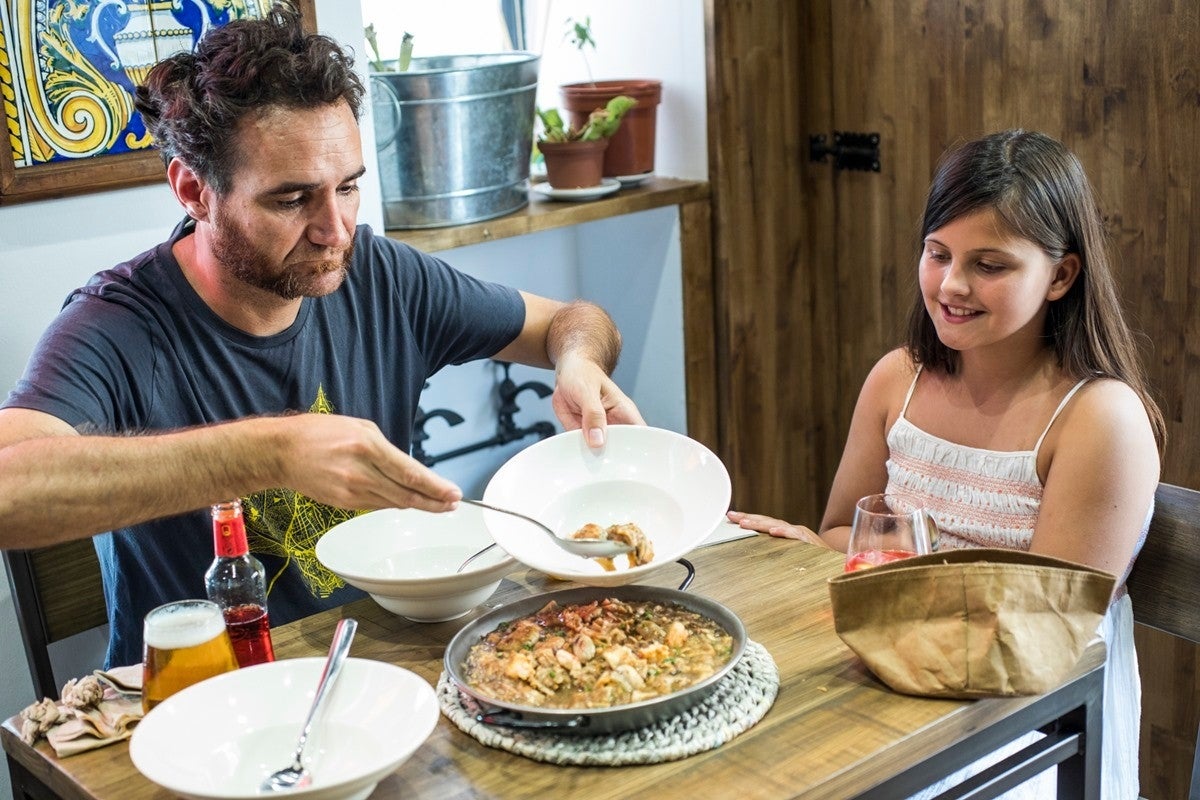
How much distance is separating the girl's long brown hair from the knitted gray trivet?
30.7 inches

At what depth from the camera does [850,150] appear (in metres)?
2.91

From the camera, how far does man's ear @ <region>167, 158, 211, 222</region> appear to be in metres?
1.79

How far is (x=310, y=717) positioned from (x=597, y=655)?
29 cm

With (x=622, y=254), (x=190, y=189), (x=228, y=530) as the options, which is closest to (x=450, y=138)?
(x=622, y=254)

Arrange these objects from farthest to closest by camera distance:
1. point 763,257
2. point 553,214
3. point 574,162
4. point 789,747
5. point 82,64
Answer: point 763,257 → point 574,162 → point 553,214 → point 82,64 → point 789,747

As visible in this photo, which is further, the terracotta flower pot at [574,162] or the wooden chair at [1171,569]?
the terracotta flower pot at [574,162]

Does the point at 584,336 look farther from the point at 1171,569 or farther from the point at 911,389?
the point at 1171,569

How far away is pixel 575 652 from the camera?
1.32m

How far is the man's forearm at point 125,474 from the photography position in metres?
1.37

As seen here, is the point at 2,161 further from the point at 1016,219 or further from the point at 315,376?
the point at 1016,219

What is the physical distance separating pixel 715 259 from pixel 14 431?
181 cm

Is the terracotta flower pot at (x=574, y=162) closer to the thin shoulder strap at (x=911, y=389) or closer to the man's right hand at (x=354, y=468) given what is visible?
the thin shoulder strap at (x=911, y=389)

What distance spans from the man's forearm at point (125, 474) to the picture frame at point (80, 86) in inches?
28.7

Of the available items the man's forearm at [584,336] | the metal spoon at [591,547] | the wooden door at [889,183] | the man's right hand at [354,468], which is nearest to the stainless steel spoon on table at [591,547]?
the metal spoon at [591,547]
